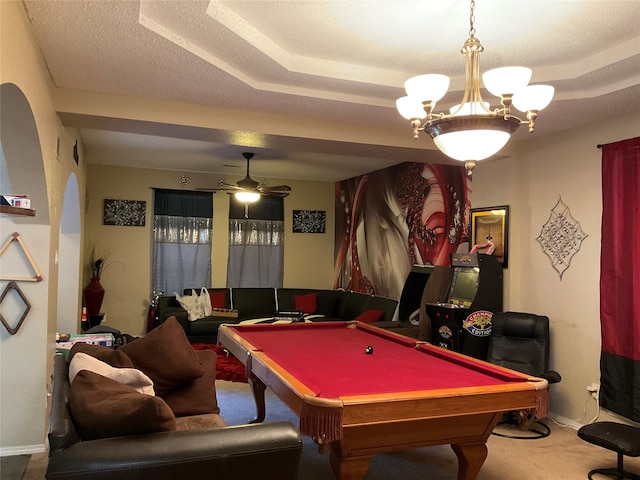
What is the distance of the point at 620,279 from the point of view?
3.96m

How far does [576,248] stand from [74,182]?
4985 mm

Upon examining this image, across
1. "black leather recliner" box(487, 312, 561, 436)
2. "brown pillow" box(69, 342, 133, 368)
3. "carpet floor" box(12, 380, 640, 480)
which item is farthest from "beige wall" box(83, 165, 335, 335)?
"brown pillow" box(69, 342, 133, 368)

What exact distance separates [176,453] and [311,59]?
2.53m

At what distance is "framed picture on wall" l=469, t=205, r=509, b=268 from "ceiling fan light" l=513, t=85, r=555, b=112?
2.67 meters

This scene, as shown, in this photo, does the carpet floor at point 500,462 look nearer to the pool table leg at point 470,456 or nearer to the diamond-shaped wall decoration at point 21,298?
the pool table leg at point 470,456

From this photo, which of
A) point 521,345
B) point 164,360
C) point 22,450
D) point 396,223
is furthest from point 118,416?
point 396,223

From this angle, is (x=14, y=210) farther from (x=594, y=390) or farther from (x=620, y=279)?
(x=594, y=390)

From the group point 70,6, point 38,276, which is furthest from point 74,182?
point 70,6

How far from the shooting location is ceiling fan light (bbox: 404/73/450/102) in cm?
238

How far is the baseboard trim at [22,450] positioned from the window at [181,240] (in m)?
4.61

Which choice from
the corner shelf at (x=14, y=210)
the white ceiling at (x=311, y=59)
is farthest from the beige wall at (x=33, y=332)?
the white ceiling at (x=311, y=59)

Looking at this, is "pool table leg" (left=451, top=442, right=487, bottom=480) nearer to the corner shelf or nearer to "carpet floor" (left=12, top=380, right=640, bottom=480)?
"carpet floor" (left=12, top=380, right=640, bottom=480)

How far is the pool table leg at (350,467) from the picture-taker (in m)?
2.52

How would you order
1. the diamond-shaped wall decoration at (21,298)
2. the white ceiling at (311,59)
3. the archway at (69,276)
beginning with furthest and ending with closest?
the archway at (69,276), the diamond-shaped wall decoration at (21,298), the white ceiling at (311,59)
